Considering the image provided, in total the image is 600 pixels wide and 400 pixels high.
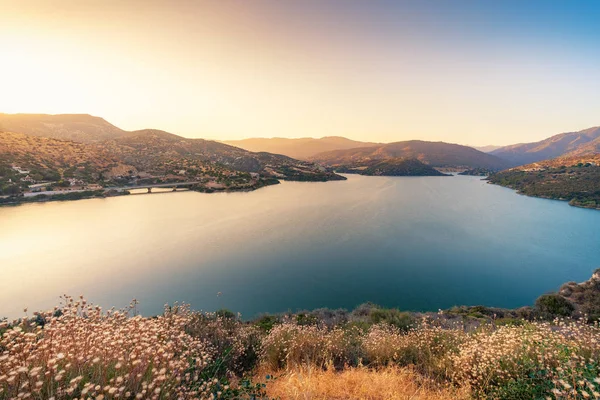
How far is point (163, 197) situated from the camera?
170 feet

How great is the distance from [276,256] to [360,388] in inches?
829

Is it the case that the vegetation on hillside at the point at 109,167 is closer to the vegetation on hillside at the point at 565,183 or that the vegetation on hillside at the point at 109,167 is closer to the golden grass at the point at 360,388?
the golden grass at the point at 360,388

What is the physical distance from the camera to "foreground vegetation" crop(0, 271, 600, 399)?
2741 mm

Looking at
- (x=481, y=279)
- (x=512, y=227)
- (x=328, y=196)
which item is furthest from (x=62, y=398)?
(x=328, y=196)

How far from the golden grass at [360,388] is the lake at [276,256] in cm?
1276

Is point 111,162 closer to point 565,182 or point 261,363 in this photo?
point 261,363

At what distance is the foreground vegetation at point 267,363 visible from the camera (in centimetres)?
274

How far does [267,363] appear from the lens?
239 inches

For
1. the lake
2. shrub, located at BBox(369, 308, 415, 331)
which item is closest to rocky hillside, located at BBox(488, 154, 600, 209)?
the lake

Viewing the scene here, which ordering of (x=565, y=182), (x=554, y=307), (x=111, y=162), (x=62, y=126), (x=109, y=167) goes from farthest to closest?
(x=62, y=126) → (x=565, y=182) → (x=111, y=162) → (x=109, y=167) → (x=554, y=307)

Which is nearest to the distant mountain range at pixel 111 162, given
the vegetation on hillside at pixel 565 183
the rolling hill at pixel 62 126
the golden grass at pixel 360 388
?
the rolling hill at pixel 62 126

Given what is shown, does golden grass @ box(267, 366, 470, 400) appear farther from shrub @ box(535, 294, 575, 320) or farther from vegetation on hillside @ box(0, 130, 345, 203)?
vegetation on hillside @ box(0, 130, 345, 203)

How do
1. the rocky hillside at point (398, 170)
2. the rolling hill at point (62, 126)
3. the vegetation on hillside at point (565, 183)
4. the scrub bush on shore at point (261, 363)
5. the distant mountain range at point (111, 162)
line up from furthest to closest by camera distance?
the rocky hillside at point (398, 170) → the rolling hill at point (62, 126) → the vegetation on hillside at point (565, 183) → the distant mountain range at point (111, 162) → the scrub bush on shore at point (261, 363)

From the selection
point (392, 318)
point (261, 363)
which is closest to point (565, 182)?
point (392, 318)
